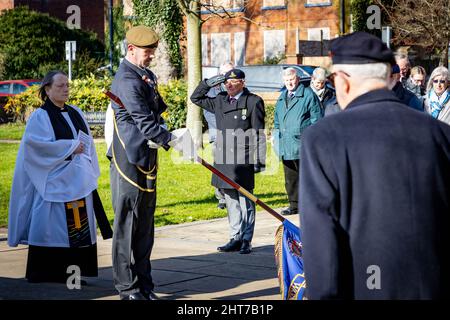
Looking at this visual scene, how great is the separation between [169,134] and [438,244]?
368 cm

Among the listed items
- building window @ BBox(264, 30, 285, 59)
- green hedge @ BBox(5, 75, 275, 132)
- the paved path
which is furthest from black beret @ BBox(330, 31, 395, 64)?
building window @ BBox(264, 30, 285, 59)

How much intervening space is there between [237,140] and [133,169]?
3.07 metres

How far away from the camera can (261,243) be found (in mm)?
10320

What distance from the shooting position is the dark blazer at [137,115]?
7016mm

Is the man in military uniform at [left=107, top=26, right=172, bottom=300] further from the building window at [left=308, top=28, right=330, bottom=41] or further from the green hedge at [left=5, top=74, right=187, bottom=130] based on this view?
the building window at [left=308, top=28, right=330, bottom=41]

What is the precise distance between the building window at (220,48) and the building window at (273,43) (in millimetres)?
2124

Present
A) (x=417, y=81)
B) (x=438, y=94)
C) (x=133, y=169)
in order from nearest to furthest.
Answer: (x=133, y=169), (x=438, y=94), (x=417, y=81)

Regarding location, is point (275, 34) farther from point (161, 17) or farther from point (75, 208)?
point (75, 208)

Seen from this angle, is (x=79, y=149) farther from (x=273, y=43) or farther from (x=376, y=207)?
Answer: (x=273, y=43)

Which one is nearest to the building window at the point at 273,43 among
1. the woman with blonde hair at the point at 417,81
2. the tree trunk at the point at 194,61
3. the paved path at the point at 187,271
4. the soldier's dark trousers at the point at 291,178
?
the tree trunk at the point at 194,61

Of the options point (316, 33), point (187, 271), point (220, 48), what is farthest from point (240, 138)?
point (220, 48)

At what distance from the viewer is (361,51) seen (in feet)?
12.2

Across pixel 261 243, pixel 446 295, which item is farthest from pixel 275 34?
pixel 446 295

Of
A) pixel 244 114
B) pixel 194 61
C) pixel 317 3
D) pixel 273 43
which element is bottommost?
pixel 244 114
